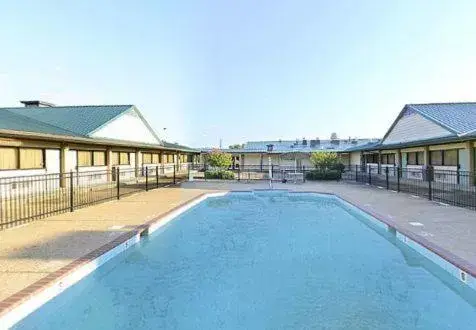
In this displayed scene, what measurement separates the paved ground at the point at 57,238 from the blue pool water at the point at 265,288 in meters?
0.66

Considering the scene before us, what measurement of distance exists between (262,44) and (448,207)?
14338 mm

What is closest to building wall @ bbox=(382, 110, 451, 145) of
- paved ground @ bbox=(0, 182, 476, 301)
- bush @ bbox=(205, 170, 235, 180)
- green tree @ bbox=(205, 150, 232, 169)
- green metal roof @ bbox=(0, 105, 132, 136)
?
paved ground @ bbox=(0, 182, 476, 301)

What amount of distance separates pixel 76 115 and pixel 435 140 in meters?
23.0

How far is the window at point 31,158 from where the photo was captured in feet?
57.8

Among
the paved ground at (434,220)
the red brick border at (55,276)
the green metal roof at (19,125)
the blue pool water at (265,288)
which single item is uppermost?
the green metal roof at (19,125)

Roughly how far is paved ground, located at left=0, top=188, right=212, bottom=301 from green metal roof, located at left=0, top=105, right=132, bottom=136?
11.3 meters

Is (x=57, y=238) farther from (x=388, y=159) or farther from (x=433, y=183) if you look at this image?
(x=388, y=159)

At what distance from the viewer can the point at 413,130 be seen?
29.1 metres

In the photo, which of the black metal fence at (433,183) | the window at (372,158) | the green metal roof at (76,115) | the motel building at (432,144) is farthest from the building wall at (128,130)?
the window at (372,158)

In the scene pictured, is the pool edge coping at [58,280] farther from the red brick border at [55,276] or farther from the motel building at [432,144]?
the motel building at [432,144]

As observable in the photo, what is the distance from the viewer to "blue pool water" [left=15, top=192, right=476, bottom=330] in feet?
16.9

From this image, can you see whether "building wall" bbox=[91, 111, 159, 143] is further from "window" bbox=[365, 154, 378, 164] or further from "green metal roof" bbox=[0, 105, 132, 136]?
"window" bbox=[365, 154, 378, 164]

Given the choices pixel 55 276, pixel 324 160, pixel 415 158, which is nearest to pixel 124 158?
pixel 324 160

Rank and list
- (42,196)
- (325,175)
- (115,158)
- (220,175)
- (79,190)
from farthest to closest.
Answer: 1. (220,175)
2. (325,175)
3. (115,158)
4. (79,190)
5. (42,196)
